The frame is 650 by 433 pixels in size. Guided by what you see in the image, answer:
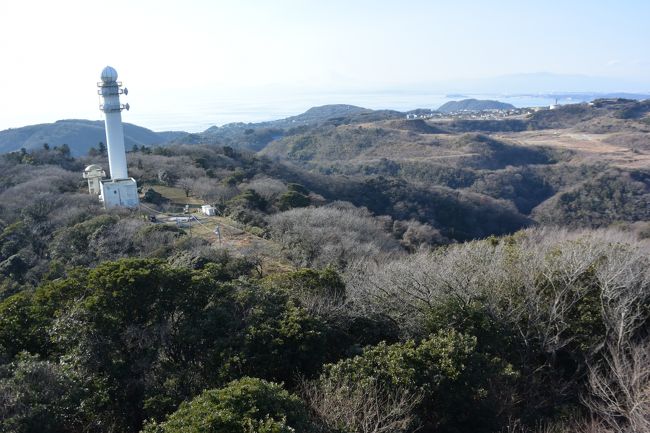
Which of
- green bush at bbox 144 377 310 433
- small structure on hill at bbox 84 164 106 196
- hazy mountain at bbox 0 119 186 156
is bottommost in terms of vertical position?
green bush at bbox 144 377 310 433

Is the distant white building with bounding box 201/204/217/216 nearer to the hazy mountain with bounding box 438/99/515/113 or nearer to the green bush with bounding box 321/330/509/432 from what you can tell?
the green bush with bounding box 321/330/509/432

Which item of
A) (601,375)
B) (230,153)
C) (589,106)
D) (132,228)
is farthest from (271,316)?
(589,106)

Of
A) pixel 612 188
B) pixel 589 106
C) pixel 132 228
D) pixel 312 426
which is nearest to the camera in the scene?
pixel 312 426

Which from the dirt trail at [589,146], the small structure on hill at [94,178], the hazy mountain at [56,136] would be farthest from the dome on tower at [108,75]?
the hazy mountain at [56,136]

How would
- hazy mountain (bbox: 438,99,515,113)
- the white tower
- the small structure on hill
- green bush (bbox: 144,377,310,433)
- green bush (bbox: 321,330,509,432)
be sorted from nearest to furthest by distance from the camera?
green bush (bbox: 144,377,310,433) < green bush (bbox: 321,330,509,432) < the white tower < the small structure on hill < hazy mountain (bbox: 438,99,515,113)

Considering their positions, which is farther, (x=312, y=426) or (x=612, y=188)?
(x=612, y=188)

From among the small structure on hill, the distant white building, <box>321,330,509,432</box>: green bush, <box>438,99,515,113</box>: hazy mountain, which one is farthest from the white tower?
<box>438,99,515,113</box>: hazy mountain

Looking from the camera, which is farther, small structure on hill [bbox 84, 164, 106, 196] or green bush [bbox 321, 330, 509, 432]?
small structure on hill [bbox 84, 164, 106, 196]

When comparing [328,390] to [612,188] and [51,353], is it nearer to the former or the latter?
[51,353]
